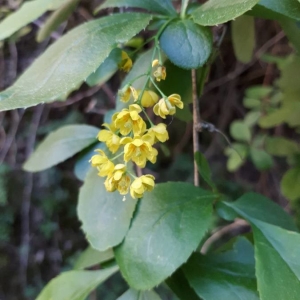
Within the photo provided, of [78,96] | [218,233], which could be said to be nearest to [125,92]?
[218,233]

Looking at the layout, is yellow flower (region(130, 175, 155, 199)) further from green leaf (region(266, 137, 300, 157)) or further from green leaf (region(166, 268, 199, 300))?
green leaf (region(266, 137, 300, 157))

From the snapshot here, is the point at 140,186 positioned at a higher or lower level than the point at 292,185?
higher

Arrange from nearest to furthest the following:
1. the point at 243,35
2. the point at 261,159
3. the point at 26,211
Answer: the point at 243,35 → the point at 261,159 → the point at 26,211

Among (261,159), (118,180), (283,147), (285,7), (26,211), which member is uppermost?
(285,7)

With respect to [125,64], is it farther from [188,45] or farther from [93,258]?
[93,258]

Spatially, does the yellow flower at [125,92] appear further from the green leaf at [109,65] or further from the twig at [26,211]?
the twig at [26,211]

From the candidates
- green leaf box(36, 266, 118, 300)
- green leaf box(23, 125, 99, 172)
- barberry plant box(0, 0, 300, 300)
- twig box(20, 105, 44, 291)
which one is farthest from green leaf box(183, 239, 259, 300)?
twig box(20, 105, 44, 291)
